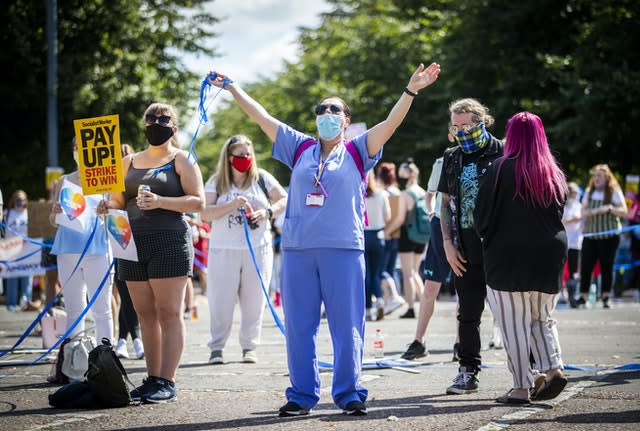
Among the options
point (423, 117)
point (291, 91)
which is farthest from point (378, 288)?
point (291, 91)

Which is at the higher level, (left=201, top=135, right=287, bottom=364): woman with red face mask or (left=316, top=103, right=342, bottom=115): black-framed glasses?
(left=316, top=103, right=342, bottom=115): black-framed glasses

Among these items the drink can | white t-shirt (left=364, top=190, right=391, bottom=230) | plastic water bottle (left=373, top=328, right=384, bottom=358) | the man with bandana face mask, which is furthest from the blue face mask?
white t-shirt (left=364, top=190, right=391, bottom=230)

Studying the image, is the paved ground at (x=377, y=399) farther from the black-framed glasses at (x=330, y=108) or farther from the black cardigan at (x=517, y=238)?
the black-framed glasses at (x=330, y=108)

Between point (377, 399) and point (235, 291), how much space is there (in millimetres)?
3209

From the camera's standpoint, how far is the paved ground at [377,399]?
648 cm

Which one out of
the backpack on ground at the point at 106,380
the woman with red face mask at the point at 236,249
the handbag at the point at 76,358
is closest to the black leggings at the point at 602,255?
the woman with red face mask at the point at 236,249

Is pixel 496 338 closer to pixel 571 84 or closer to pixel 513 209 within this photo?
pixel 513 209

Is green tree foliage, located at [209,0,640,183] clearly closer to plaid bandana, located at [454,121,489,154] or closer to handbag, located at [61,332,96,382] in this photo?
plaid bandana, located at [454,121,489,154]

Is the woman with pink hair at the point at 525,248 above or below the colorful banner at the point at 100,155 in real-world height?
below

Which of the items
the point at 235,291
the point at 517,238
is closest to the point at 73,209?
the point at 235,291

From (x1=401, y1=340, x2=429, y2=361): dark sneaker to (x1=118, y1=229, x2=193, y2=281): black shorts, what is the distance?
3070 mm

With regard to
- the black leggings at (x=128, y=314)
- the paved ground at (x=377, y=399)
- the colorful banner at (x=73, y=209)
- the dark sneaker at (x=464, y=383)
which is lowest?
the paved ground at (x=377, y=399)

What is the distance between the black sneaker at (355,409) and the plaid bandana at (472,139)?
2.16 m

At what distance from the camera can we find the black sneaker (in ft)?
22.2
